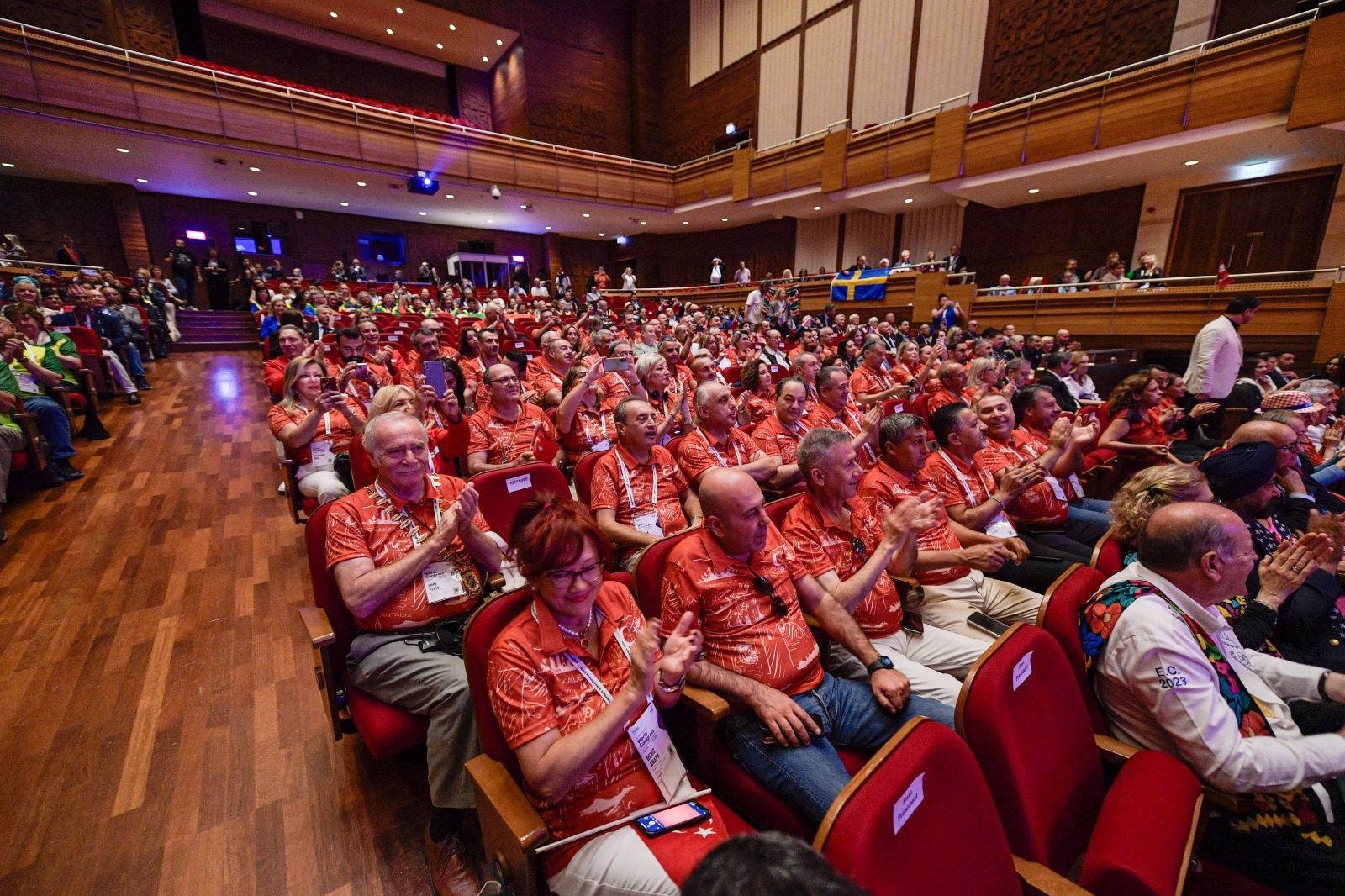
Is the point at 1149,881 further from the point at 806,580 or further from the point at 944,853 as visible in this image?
the point at 806,580

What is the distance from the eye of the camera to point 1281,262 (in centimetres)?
786

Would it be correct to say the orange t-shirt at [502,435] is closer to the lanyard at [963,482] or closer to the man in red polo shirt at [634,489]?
the man in red polo shirt at [634,489]

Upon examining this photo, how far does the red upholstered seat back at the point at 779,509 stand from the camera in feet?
5.97

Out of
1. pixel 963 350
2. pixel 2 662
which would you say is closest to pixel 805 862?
pixel 2 662

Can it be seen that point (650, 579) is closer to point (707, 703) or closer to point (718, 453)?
point (707, 703)

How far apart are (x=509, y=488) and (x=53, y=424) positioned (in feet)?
12.3

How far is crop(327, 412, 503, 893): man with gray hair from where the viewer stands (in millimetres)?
1283

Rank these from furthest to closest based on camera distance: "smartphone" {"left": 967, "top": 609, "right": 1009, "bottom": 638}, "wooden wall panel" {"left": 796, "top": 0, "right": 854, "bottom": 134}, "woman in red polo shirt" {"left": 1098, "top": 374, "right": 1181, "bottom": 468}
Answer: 1. "wooden wall panel" {"left": 796, "top": 0, "right": 854, "bottom": 134}
2. "woman in red polo shirt" {"left": 1098, "top": 374, "right": 1181, "bottom": 468}
3. "smartphone" {"left": 967, "top": 609, "right": 1009, "bottom": 638}

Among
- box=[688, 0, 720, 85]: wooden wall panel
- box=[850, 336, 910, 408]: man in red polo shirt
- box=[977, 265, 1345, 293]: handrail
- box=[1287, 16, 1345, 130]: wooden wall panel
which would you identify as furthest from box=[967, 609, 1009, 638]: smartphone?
box=[688, 0, 720, 85]: wooden wall panel

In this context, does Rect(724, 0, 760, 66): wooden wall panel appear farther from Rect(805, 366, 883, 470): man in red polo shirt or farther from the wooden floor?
the wooden floor

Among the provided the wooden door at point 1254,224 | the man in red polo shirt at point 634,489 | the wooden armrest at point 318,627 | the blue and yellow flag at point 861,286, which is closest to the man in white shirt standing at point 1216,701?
the man in red polo shirt at point 634,489

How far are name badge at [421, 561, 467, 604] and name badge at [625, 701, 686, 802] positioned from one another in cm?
69

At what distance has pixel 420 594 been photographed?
1.47 metres

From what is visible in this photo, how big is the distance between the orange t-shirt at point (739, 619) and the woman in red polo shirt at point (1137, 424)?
2.83m
